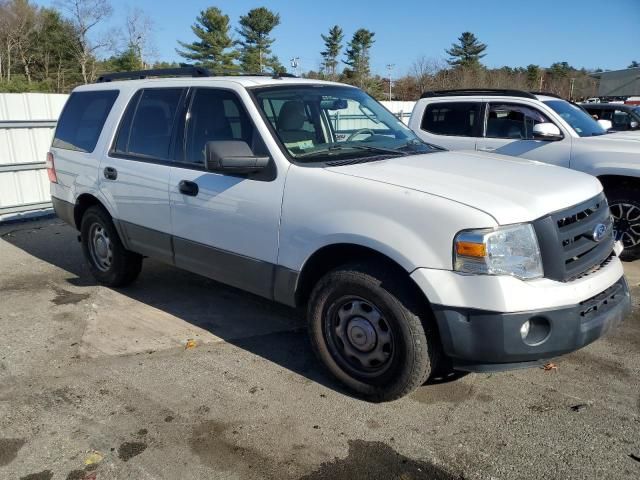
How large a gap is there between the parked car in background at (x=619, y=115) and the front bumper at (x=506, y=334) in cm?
696

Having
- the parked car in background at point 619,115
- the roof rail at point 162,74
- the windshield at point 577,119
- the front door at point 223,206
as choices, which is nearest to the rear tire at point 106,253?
the front door at point 223,206

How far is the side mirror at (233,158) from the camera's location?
11.6ft

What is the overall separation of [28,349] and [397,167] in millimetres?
3148

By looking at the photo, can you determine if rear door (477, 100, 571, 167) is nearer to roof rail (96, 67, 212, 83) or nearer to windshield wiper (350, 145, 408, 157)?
windshield wiper (350, 145, 408, 157)

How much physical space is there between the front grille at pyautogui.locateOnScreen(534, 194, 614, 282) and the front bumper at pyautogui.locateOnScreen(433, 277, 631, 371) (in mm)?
203

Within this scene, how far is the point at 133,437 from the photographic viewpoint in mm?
3141

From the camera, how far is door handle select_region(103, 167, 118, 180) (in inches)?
195

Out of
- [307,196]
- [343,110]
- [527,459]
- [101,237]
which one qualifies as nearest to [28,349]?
[101,237]

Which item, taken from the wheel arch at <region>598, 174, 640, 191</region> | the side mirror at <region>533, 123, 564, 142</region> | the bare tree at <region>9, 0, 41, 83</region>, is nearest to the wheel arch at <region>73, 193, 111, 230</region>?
the side mirror at <region>533, 123, 564, 142</region>

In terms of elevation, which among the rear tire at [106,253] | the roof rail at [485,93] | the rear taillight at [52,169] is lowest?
the rear tire at [106,253]

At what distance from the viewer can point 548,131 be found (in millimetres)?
6691

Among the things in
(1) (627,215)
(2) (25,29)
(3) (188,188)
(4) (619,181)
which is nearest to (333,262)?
(3) (188,188)

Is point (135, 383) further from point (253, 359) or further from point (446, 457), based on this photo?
point (446, 457)

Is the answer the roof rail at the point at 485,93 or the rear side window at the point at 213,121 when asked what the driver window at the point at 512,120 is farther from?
the rear side window at the point at 213,121
